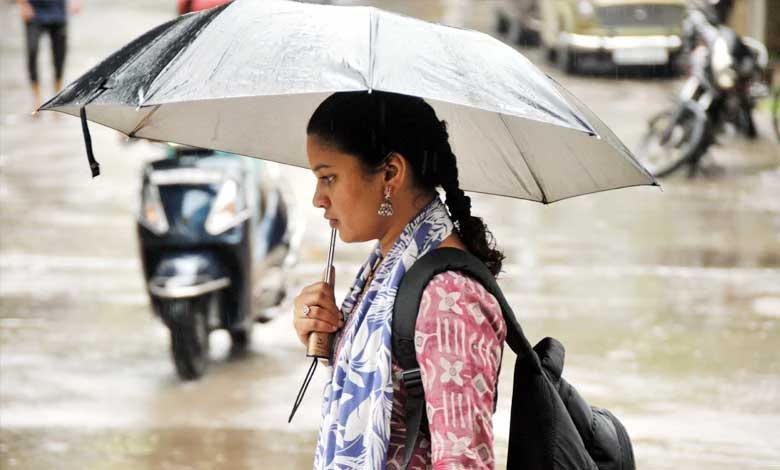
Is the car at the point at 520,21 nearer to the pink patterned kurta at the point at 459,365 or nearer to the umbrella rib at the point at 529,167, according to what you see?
the umbrella rib at the point at 529,167

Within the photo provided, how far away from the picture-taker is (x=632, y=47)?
18.4 metres

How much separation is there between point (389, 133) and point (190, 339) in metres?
4.37

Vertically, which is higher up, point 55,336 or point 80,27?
point 55,336

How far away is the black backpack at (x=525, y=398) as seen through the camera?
8.31 ft

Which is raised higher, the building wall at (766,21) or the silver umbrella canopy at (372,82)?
the silver umbrella canopy at (372,82)

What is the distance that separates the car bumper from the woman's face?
52.9ft

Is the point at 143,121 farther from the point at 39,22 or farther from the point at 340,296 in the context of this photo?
the point at 39,22

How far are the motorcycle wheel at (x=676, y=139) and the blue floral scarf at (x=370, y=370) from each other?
34.3 feet

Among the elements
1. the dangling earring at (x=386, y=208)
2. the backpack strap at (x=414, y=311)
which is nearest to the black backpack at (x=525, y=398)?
the backpack strap at (x=414, y=311)

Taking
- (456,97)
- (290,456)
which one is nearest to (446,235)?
(456,97)

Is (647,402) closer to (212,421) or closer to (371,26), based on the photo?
(212,421)

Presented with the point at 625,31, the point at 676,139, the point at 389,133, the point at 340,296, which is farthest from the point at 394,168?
the point at 625,31

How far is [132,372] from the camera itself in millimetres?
7160

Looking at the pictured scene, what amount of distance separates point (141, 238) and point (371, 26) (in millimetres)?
4465
